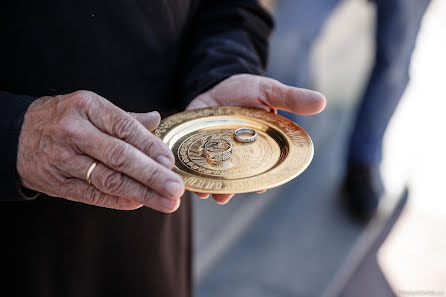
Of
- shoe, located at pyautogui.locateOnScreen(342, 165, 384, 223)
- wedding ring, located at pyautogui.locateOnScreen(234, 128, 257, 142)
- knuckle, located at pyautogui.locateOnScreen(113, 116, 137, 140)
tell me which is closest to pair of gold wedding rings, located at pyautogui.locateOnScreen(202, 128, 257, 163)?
wedding ring, located at pyautogui.locateOnScreen(234, 128, 257, 142)

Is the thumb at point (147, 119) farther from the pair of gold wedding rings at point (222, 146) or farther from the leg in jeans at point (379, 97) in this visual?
the leg in jeans at point (379, 97)

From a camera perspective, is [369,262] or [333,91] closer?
[369,262]

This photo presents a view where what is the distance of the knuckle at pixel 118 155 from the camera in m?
0.88

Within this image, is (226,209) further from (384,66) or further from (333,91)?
(333,91)

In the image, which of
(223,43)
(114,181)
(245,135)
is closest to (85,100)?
(114,181)

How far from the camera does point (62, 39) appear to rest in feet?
3.72

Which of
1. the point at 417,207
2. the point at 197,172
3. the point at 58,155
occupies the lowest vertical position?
the point at 417,207

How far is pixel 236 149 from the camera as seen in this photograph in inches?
50.5

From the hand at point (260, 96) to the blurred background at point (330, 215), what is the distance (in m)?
1.58

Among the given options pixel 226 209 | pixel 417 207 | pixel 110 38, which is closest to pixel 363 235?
pixel 417 207

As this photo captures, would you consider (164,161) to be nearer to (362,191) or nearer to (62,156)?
(62,156)

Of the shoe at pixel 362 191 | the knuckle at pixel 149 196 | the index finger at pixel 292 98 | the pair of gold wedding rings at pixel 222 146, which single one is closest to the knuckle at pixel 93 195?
the knuckle at pixel 149 196

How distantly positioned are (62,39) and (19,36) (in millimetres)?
100

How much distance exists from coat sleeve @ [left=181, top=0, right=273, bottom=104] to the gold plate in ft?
0.41
